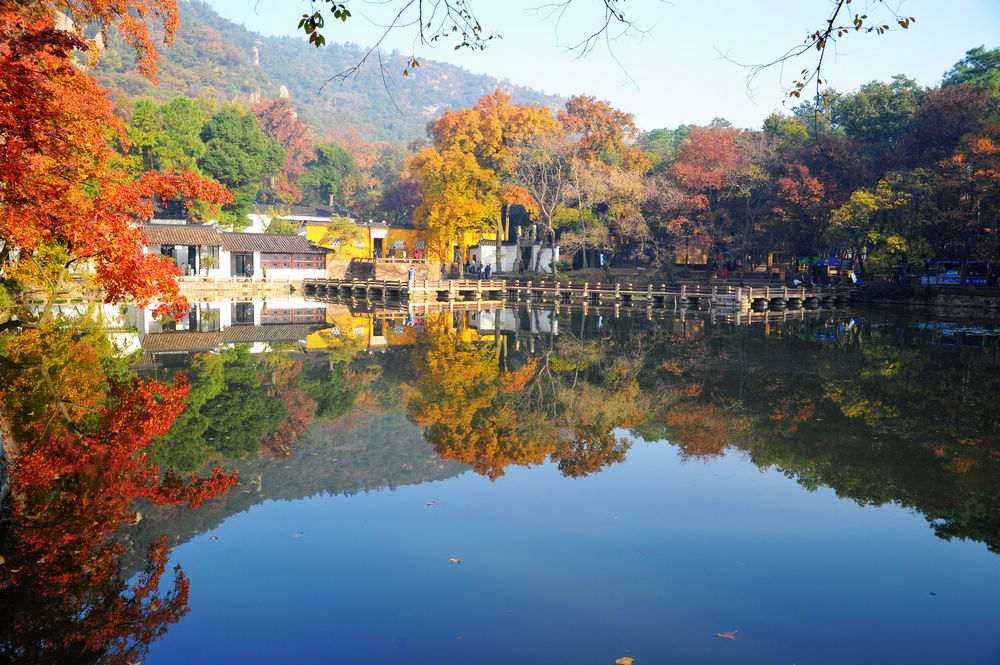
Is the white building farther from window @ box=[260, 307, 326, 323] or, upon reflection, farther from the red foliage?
the red foliage

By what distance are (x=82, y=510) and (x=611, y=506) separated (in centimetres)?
486

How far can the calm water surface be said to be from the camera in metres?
4.71

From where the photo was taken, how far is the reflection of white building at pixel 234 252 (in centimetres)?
3831

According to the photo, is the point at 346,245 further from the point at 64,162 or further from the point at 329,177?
the point at 64,162

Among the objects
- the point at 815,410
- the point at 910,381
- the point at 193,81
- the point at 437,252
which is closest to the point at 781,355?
the point at 910,381

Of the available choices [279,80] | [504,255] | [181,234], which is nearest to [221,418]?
[181,234]

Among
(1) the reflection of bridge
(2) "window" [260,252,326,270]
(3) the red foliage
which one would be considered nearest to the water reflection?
(3) the red foliage

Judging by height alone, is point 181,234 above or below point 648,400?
above

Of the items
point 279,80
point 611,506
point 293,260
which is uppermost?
point 279,80

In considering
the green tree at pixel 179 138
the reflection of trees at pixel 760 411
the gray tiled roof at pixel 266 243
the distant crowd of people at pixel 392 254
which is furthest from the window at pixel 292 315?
the green tree at pixel 179 138

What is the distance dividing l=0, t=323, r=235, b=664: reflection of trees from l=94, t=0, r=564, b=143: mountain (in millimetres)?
33721

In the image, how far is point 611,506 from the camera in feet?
23.6

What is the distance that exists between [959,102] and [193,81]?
85.8m

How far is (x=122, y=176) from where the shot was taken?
1500cm
